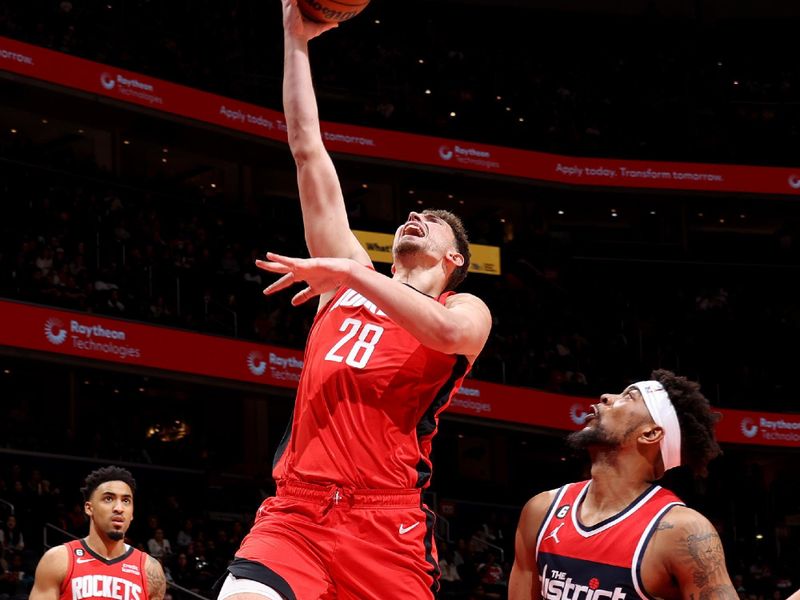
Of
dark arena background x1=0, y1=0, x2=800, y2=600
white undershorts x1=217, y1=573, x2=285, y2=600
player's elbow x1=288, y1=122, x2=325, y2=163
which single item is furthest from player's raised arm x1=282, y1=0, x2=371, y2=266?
dark arena background x1=0, y1=0, x2=800, y2=600

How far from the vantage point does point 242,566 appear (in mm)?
3969

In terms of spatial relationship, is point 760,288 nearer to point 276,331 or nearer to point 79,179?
point 276,331

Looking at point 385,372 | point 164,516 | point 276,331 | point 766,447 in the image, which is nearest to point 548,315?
point 766,447

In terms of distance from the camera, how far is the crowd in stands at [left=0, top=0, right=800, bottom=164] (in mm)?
24094

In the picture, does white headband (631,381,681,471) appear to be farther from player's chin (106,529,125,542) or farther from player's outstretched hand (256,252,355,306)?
player's chin (106,529,125,542)

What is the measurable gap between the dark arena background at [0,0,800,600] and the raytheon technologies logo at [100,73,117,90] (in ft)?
0.24

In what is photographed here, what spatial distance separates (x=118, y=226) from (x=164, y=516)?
592 centimetres

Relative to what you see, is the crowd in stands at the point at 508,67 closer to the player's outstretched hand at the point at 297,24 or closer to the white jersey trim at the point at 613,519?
the player's outstretched hand at the point at 297,24

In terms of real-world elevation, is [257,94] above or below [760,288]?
above

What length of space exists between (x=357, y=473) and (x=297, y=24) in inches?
73.4

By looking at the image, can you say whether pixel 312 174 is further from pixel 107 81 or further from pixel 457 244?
pixel 107 81

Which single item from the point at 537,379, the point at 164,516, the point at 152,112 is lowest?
the point at 164,516

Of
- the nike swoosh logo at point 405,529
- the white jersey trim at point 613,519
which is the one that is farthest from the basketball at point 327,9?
the white jersey trim at point 613,519

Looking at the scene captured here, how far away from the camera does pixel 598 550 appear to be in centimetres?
408
